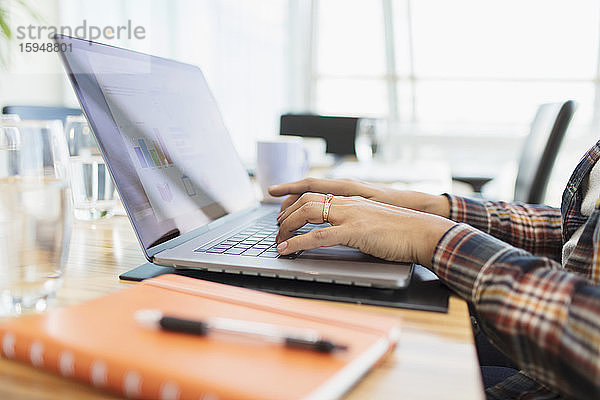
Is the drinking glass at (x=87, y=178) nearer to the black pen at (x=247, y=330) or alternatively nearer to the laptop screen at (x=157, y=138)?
the laptop screen at (x=157, y=138)

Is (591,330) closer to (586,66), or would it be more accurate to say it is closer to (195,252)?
(195,252)

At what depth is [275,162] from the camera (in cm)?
125

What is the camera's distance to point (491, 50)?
4559mm

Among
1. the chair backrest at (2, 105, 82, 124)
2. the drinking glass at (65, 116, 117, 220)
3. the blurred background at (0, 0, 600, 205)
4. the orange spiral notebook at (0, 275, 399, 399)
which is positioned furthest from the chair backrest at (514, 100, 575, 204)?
the blurred background at (0, 0, 600, 205)

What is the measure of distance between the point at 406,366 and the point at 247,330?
0.12 m

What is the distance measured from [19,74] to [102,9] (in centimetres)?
91

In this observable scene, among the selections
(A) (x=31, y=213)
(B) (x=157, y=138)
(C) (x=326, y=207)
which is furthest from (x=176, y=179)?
(A) (x=31, y=213)

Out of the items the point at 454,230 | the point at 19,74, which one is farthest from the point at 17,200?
the point at 19,74

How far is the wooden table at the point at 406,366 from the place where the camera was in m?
0.35

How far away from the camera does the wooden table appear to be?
13.9 inches

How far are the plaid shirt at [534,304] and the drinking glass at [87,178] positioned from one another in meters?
0.59

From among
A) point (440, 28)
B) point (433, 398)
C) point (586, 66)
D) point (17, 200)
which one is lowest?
point (433, 398)

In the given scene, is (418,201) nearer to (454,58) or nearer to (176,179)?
(176,179)

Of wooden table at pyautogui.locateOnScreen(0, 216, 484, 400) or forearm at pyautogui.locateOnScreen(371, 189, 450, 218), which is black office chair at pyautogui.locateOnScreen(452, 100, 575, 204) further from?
wooden table at pyautogui.locateOnScreen(0, 216, 484, 400)
